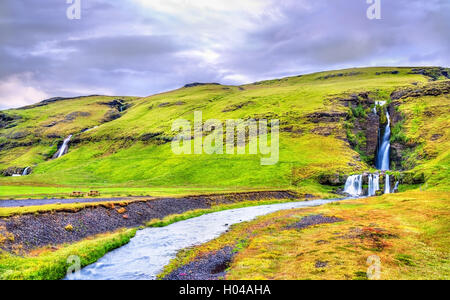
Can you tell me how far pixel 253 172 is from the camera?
388 feet

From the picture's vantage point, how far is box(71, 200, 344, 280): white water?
25.5 metres

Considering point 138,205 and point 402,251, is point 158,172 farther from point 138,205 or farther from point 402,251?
point 402,251

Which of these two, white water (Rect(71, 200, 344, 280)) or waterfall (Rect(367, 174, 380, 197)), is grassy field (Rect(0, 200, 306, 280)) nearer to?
white water (Rect(71, 200, 344, 280))

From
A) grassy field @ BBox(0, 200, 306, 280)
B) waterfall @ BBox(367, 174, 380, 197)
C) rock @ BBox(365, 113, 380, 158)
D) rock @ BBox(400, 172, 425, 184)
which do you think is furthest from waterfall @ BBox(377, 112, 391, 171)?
grassy field @ BBox(0, 200, 306, 280)

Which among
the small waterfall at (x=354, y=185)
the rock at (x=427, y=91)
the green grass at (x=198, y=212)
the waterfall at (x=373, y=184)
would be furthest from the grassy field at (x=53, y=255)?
the rock at (x=427, y=91)

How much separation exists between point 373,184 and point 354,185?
6468 mm

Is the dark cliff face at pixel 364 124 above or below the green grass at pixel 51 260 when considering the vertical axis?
above

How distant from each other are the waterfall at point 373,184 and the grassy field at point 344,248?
→ 47837 millimetres

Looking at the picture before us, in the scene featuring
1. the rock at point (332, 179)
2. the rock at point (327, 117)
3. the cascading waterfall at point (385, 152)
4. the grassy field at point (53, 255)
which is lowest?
the rock at point (332, 179)

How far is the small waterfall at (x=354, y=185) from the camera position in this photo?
9612 centimetres

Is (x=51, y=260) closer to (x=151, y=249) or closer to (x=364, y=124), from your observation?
(x=151, y=249)

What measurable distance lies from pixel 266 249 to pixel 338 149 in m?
113

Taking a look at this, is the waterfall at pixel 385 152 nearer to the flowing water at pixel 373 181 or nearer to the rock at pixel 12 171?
the flowing water at pixel 373 181
